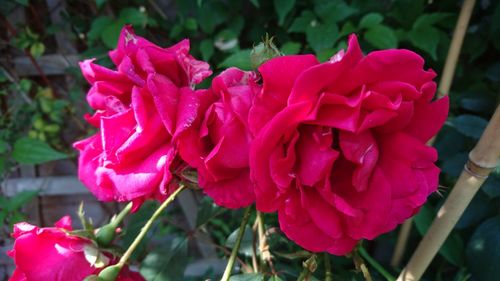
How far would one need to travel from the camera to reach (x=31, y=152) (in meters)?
1.05

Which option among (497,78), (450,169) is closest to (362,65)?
(450,169)

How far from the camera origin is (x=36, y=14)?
1128 millimetres

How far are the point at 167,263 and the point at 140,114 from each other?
27 cm

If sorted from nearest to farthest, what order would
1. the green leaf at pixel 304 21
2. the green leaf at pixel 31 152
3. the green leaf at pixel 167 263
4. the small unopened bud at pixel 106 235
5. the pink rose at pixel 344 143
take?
1. the pink rose at pixel 344 143
2. the small unopened bud at pixel 106 235
3. the green leaf at pixel 167 263
4. the green leaf at pixel 304 21
5. the green leaf at pixel 31 152

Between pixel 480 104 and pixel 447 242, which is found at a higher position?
pixel 480 104

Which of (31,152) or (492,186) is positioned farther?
(31,152)

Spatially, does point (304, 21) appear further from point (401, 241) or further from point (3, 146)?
point (3, 146)

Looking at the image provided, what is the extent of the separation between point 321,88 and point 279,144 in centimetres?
5

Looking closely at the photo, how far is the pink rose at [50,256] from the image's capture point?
390 mm

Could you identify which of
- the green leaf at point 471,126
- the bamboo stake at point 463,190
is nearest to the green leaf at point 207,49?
the green leaf at point 471,126

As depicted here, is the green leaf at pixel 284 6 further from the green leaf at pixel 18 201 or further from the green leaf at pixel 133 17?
the green leaf at pixel 18 201

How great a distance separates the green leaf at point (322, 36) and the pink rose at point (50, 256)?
1.54ft

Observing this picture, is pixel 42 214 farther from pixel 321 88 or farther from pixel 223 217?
pixel 321 88

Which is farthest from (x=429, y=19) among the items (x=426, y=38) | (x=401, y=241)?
(x=401, y=241)
